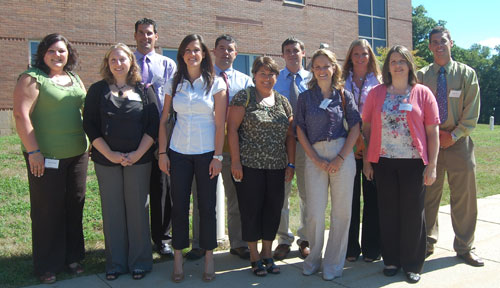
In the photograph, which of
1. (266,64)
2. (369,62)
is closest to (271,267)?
(266,64)

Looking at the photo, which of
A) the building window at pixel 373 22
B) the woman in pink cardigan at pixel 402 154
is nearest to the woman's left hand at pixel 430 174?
the woman in pink cardigan at pixel 402 154

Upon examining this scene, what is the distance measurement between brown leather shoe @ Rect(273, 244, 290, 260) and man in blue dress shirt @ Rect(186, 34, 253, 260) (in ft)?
0.97

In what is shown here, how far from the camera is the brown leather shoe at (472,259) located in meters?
4.32

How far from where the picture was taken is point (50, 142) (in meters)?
3.90

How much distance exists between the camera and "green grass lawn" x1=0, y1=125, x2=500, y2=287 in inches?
165

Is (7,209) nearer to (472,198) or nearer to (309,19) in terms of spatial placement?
(472,198)

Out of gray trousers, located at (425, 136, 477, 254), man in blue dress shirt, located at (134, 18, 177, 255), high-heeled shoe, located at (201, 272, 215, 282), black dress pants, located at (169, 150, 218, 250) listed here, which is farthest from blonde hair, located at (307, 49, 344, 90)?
high-heeled shoe, located at (201, 272, 215, 282)

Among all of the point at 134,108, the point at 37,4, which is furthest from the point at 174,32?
the point at 134,108

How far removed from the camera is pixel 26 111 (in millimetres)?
3729

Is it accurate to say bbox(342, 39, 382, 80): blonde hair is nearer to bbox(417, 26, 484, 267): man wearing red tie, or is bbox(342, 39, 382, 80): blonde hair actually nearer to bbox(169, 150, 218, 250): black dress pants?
bbox(417, 26, 484, 267): man wearing red tie

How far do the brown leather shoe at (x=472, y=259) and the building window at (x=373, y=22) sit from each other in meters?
22.1

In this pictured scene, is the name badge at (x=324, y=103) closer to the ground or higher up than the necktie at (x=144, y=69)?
closer to the ground

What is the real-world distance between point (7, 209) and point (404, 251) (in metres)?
5.15

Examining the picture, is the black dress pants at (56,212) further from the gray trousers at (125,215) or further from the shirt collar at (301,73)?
the shirt collar at (301,73)
